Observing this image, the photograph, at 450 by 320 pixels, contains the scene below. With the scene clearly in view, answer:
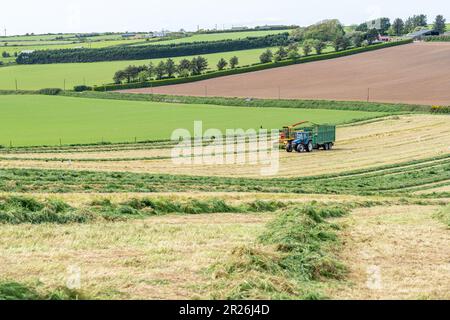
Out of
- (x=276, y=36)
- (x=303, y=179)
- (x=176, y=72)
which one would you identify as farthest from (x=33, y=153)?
(x=276, y=36)

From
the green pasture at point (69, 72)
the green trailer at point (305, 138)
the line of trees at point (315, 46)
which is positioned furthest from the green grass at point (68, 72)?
the green trailer at point (305, 138)

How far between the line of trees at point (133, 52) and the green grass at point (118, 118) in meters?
56.7

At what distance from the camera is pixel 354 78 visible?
352 feet

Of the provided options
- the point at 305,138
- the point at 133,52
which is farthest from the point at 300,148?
the point at 133,52

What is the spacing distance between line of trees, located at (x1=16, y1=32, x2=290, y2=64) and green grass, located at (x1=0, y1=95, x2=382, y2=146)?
186 feet

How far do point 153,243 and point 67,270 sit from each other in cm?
340

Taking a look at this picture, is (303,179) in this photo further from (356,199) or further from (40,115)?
(40,115)

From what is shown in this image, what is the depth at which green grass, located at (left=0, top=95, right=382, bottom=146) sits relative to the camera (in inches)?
2487

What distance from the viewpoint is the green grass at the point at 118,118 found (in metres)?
63.2

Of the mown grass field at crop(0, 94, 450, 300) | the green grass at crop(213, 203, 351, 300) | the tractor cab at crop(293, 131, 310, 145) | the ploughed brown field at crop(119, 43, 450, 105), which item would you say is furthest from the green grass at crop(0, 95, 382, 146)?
the green grass at crop(213, 203, 351, 300)

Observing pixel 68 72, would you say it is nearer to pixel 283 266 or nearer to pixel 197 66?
pixel 197 66

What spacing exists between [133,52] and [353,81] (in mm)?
63316

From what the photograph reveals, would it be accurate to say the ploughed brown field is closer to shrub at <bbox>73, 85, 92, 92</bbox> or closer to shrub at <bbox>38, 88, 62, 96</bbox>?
shrub at <bbox>73, 85, 92, 92</bbox>

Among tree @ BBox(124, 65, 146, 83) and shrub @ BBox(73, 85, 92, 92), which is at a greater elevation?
tree @ BBox(124, 65, 146, 83)
